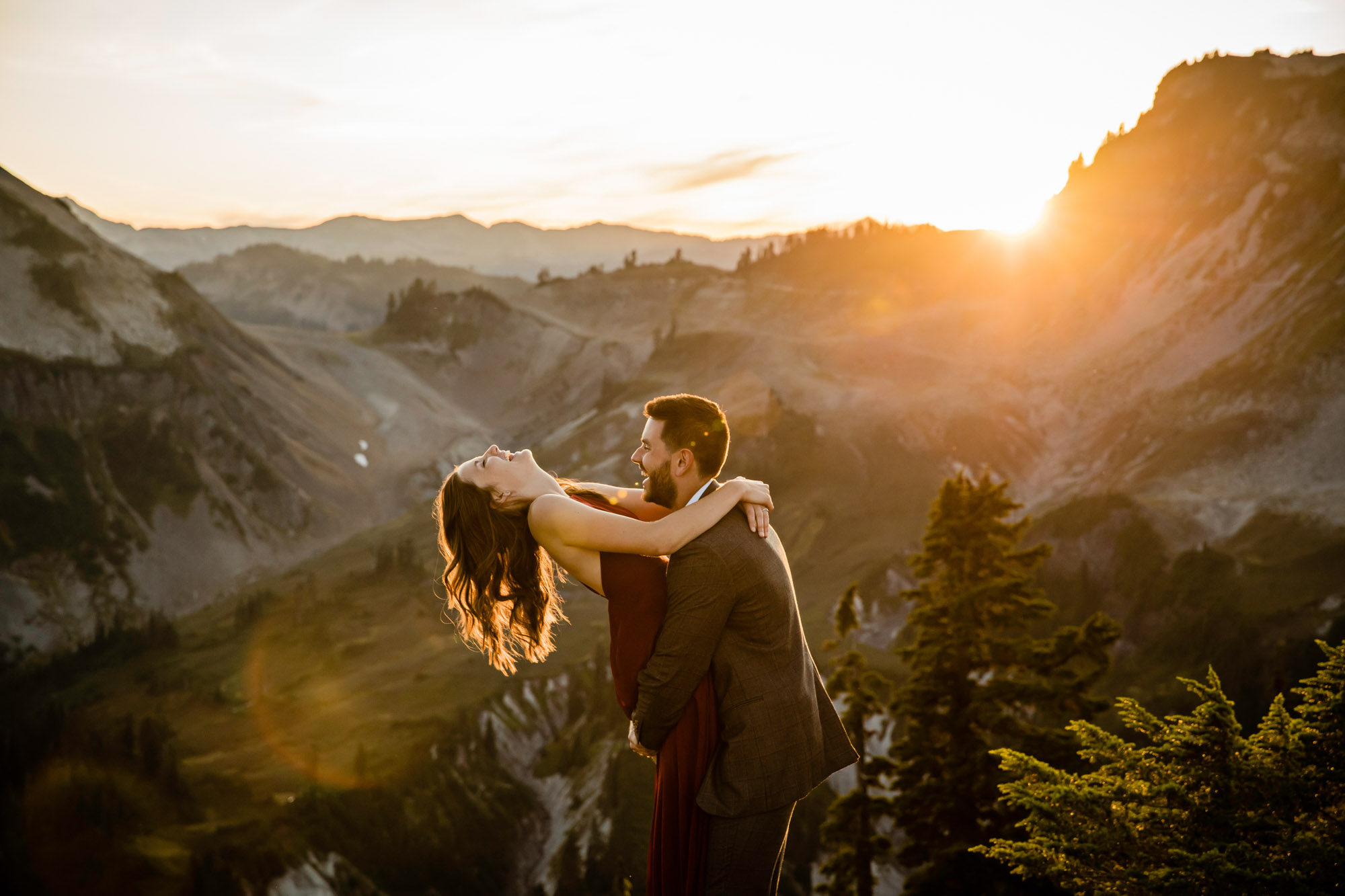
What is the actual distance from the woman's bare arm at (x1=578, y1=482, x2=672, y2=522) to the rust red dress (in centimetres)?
38

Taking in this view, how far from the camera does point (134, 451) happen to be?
2827 inches

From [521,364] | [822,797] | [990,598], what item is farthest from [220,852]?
[521,364]

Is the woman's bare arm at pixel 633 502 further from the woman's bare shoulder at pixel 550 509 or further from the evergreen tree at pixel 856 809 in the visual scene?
the evergreen tree at pixel 856 809

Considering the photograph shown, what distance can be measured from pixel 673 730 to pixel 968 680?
37.7 feet

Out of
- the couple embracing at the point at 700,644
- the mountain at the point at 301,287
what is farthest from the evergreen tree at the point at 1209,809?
the mountain at the point at 301,287

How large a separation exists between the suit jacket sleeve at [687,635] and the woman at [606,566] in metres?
0.14

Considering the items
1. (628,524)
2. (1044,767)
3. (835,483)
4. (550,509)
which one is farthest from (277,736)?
(835,483)

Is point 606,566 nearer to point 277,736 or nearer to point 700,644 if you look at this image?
point 700,644

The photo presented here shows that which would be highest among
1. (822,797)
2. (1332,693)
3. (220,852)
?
(1332,693)

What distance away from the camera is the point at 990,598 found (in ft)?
47.5

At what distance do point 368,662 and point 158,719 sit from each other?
893 cm

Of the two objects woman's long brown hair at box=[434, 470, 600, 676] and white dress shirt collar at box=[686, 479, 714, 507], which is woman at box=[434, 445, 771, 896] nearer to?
woman's long brown hair at box=[434, 470, 600, 676]

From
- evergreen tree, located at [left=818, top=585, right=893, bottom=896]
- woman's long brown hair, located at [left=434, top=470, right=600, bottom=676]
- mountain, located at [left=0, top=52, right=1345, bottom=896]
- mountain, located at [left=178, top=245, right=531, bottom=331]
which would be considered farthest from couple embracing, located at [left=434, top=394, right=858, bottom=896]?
mountain, located at [left=178, top=245, right=531, bottom=331]

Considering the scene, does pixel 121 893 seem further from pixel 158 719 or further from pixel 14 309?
pixel 14 309
